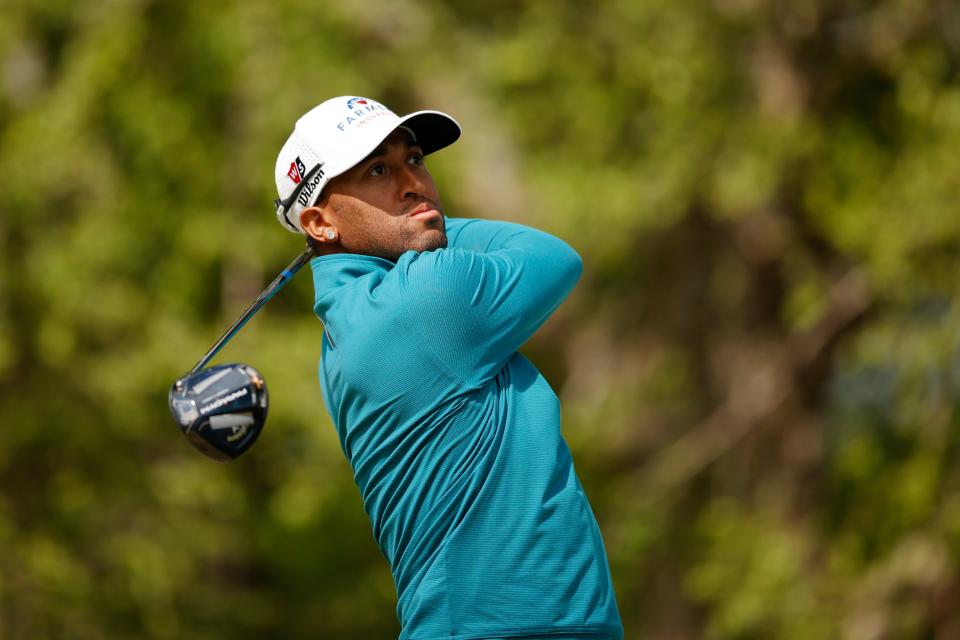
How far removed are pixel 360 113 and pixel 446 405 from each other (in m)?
0.65

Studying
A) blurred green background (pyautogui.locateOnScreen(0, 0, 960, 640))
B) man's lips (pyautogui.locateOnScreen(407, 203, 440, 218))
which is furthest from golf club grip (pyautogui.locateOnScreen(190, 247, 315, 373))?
blurred green background (pyautogui.locateOnScreen(0, 0, 960, 640))

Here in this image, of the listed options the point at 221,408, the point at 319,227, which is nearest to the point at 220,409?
the point at 221,408

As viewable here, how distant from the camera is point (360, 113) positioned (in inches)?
115

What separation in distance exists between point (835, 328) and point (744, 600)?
6.15 ft

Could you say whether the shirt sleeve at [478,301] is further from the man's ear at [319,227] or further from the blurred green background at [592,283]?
the blurred green background at [592,283]

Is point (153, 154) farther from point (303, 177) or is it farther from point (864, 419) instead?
point (303, 177)

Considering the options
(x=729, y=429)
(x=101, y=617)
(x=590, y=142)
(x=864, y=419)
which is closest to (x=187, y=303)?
(x=101, y=617)

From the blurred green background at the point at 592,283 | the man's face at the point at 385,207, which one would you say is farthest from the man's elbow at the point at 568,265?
the blurred green background at the point at 592,283

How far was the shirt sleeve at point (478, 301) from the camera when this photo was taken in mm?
2697

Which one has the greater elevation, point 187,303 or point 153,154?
point 153,154

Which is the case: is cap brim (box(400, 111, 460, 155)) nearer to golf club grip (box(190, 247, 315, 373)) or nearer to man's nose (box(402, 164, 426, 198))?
man's nose (box(402, 164, 426, 198))

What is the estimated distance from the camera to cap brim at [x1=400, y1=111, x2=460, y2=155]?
2.98 m

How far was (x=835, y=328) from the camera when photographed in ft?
31.0

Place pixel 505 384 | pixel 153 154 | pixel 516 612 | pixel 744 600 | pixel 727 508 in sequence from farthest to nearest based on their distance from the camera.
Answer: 1. pixel 153 154
2. pixel 727 508
3. pixel 744 600
4. pixel 505 384
5. pixel 516 612
